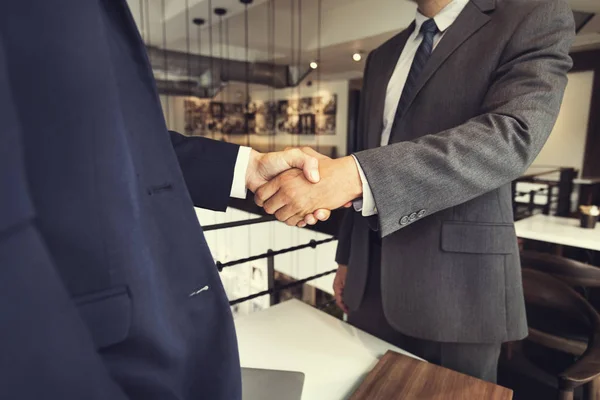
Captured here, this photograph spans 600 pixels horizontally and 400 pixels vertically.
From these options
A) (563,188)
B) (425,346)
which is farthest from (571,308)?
(563,188)

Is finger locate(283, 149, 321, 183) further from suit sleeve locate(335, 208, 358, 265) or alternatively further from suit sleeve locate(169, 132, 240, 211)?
suit sleeve locate(335, 208, 358, 265)

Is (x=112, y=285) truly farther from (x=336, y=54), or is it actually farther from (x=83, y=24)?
(x=336, y=54)

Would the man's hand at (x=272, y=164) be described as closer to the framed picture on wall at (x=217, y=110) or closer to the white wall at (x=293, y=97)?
the white wall at (x=293, y=97)

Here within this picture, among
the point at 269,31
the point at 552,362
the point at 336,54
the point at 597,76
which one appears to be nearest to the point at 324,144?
the point at 336,54

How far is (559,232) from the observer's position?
243 cm

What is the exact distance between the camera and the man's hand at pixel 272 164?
0.80m

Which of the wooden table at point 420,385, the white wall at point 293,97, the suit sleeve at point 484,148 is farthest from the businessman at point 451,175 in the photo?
the white wall at point 293,97

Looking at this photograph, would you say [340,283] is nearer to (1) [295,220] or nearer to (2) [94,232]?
(1) [295,220]

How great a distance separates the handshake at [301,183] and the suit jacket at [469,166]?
50 mm

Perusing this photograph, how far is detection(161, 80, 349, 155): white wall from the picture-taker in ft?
31.3

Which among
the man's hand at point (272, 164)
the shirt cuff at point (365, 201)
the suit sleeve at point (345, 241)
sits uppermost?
the man's hand at point (272, 164)

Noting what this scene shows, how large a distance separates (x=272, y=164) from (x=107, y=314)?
54cm

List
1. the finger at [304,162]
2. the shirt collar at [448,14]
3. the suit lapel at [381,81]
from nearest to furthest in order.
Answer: the finger at [304,162]
the shirt collar at [448,14]
the suit lapel at [381,81]

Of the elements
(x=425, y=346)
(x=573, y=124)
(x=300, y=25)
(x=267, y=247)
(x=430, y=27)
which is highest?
(x=300, y=25)
